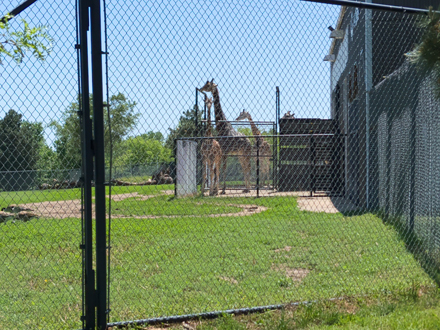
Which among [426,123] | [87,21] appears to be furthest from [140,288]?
[426,123]

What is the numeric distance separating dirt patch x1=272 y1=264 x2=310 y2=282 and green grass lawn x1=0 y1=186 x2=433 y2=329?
1 cm

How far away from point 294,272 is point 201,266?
3.48ft

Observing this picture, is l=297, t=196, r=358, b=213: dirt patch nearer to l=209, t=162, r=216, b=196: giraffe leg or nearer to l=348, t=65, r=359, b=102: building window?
l=209, t=162, r=216, b=196: giraffe leg

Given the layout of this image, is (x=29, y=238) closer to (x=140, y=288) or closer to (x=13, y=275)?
(x=13, y=275)

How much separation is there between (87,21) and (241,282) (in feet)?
9.43

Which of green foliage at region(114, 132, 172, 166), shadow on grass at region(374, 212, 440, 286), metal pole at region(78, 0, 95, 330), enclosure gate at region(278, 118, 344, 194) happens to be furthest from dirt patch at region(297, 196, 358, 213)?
metal pole at region(78, 0, 95, 330)

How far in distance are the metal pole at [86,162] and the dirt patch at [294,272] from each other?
228 centimetres

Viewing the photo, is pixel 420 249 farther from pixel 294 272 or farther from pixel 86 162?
pixel 86 162

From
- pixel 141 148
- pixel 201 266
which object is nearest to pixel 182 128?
pixel 141 148

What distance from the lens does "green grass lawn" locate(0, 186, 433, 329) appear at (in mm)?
4098

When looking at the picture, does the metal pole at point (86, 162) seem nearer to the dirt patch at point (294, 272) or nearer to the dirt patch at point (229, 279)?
the dirt patch at point (229, 279)

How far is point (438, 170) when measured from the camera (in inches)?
206

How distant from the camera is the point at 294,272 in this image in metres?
5.21

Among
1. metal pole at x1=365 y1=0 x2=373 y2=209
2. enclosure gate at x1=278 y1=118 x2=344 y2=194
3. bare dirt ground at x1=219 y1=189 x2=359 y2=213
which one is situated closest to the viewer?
metal pole at x1=365 y1=0 x2=373 y2=209
